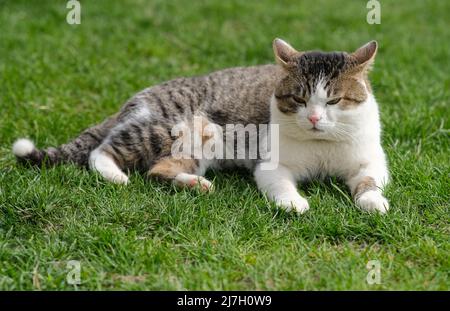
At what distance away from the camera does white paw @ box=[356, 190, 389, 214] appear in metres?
4.38

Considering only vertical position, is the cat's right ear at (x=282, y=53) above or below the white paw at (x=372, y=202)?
above

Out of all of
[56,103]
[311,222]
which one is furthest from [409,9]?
[311,222]

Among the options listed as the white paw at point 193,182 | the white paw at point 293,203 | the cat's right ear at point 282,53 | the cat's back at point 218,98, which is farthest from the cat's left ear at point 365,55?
the white paw at point 193,182

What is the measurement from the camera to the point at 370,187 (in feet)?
15.3

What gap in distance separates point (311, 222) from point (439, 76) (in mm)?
3683

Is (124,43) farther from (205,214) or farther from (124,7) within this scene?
(205,214)

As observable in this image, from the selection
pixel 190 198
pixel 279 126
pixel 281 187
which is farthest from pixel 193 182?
pixel 279 126

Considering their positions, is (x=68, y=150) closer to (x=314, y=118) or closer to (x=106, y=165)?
(x=106, y=165)

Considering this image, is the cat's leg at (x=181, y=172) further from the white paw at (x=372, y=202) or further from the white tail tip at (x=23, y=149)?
the white paw at (x=372, y=202)

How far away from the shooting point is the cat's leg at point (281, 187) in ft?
14.6

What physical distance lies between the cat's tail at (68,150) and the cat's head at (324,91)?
1615 millimetres

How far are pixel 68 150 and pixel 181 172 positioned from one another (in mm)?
992

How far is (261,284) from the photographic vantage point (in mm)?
3666

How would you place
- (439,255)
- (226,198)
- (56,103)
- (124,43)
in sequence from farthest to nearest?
(124,43) < (56,103) < (226,198) < (439,255)
